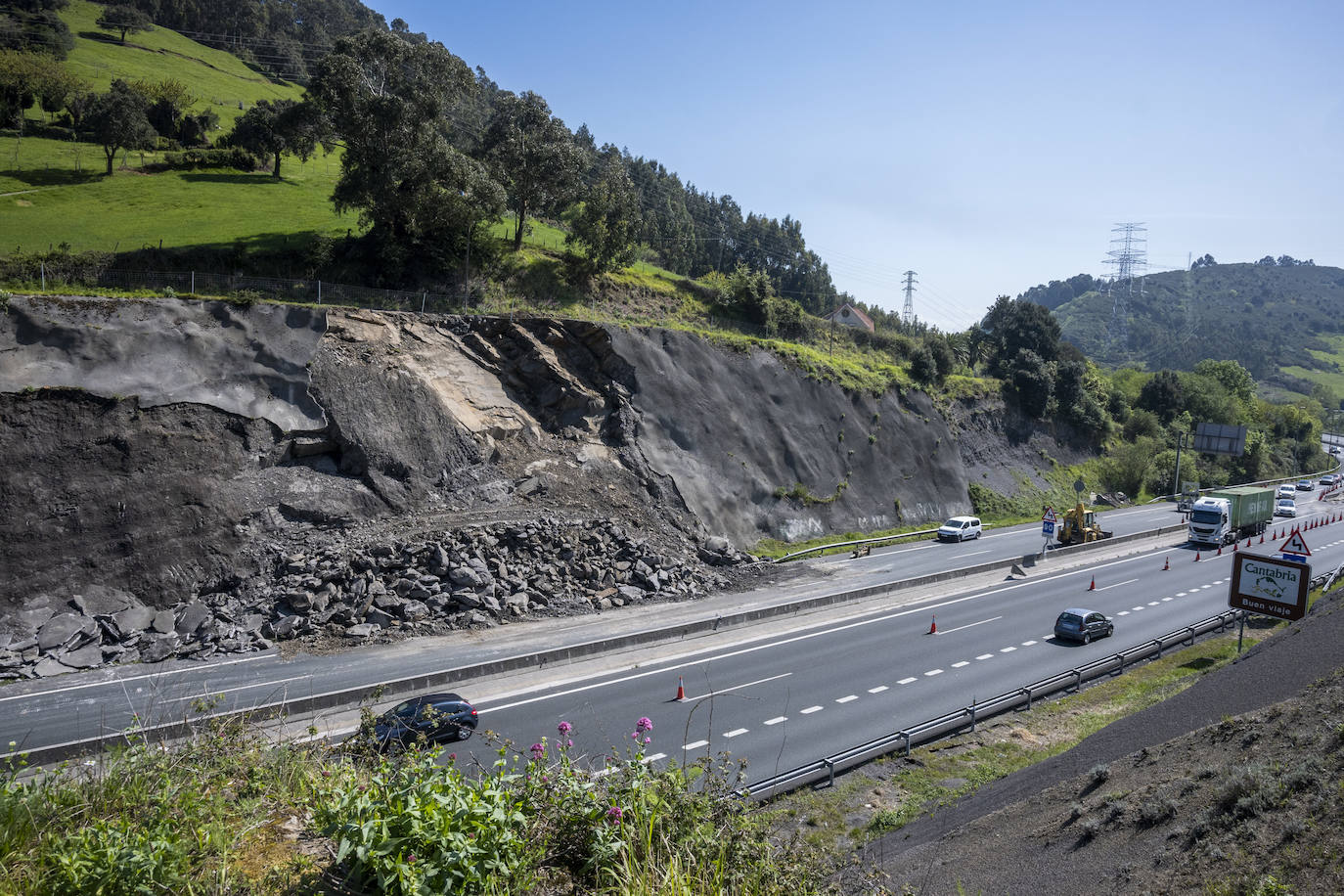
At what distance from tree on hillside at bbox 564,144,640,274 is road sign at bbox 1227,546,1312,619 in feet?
108

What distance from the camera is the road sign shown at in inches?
742

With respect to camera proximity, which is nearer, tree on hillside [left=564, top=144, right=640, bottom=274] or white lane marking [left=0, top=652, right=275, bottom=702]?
white lane marking [left=0, top=652, right=275, bottom=702]

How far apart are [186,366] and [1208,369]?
101m

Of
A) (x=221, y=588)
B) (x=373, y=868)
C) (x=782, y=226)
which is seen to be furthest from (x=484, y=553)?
(x=782, y=226)

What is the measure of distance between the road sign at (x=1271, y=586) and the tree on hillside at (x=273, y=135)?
4325 centimetres

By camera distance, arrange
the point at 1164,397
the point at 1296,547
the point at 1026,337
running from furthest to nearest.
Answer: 1. the point at 1164,397
2. the point at 1026,337
3. the point at 1296,547

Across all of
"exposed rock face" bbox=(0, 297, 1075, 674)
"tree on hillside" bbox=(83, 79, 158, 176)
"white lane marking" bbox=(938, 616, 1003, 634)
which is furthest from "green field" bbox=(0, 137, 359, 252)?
"white lane marking" bbox=(938, 616, 1003, 634)

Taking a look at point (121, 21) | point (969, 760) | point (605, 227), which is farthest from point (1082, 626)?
point (121, 21)

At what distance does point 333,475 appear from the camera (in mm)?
26156

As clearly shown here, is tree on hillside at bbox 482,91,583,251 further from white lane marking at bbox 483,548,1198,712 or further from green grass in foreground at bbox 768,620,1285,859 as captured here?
green grass in foreground at bbox 768,620,1285,859

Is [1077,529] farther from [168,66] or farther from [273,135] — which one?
[168,66]

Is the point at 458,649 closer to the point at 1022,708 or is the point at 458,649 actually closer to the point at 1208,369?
the point at 1022,708

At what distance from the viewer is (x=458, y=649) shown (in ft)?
68.8

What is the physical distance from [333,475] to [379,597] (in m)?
5.94
